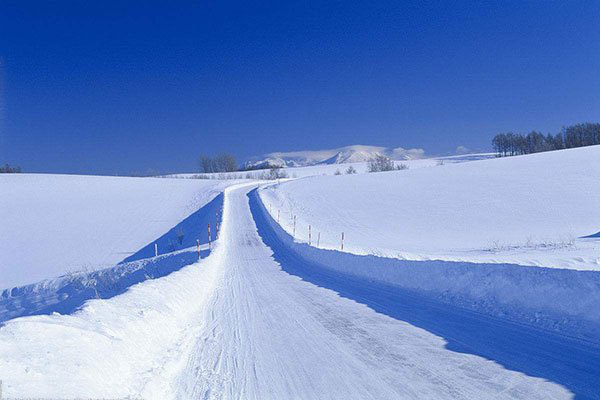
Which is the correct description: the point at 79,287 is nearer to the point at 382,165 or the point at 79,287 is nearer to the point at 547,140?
the point at 382,165

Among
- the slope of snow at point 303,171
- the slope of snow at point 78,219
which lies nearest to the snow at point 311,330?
the slope of snow at point 78,219

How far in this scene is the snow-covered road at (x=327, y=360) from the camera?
15.5ft

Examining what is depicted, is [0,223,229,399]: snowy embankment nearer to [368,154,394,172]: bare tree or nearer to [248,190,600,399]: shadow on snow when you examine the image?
[248,190,600,399]: shadow on snow

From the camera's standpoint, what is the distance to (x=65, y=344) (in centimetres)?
458

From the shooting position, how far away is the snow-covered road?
472 cm

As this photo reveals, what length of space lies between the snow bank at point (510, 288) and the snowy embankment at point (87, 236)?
8060mm

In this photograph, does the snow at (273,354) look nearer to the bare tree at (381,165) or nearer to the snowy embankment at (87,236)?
the snowy embankment at (87,236)

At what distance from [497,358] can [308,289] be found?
6.36m

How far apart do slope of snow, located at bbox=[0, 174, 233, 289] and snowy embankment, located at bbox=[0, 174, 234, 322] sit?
0.27ft

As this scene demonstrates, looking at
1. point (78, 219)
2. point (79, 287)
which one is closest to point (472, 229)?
point (79, 287)

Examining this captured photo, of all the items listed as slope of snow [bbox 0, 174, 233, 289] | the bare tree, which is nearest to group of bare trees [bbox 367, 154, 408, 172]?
the bare tree

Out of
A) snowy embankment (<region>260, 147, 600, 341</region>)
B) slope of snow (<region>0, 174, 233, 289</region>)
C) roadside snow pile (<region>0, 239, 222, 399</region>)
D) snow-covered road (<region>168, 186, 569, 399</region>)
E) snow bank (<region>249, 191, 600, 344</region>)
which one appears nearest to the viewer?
roadside snow pile (<region>0, 239, 222, 399</region>)

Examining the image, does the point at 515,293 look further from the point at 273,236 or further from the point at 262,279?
the point at 273,236

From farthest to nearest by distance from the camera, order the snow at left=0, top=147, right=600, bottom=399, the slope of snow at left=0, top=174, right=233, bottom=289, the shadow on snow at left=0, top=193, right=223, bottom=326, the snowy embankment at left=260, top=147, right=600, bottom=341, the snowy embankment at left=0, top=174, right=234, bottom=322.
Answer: the slope of snow at left=0, top=174, right=233, bottom=289, the snowy embankment at left=0, top=174, right=234, bottom=322, the shadow on snow at left=0, top=193, right=223, bottom=326, the snowy embankment at left=260, top=147, right=600, bottom=341, the snow at left=0, top=147, right=600, bottom=399
